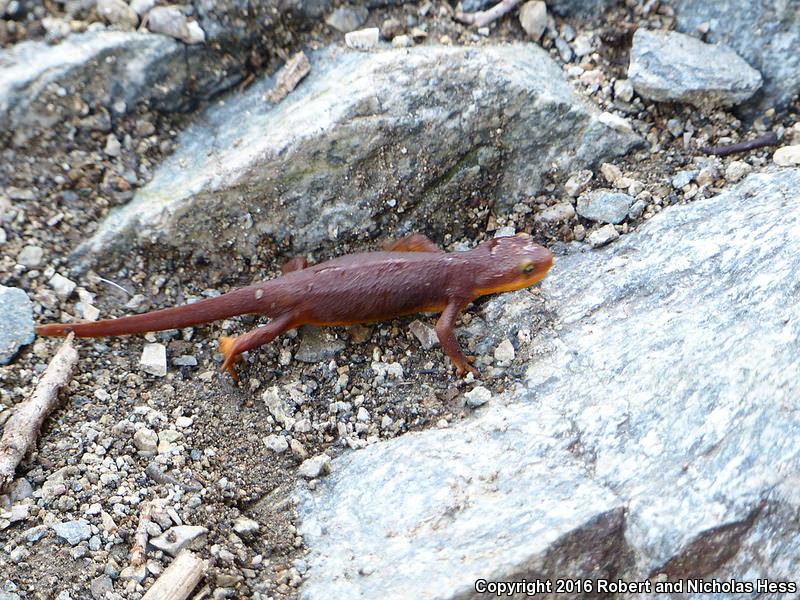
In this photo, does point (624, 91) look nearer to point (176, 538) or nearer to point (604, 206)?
point (604, 206)

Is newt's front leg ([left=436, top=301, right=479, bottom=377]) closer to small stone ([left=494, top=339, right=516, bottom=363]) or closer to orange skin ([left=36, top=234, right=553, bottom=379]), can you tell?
orange skin ([left=36, top=234, right=553, bottom=379])

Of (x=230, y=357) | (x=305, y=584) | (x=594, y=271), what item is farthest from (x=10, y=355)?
(x=594, y=271)

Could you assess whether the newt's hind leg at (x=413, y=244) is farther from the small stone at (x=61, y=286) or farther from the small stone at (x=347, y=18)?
the small stone at (x=61, y=286)

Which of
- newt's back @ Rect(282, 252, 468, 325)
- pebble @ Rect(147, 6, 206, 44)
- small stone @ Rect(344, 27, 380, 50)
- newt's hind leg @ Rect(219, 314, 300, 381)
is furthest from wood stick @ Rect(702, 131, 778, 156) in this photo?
pebble @ Rect(147, 6, 206, 44)

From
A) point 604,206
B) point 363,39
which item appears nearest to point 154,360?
point 363,39

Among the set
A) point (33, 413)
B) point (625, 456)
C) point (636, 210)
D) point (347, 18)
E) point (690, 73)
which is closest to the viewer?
point (625, 456)

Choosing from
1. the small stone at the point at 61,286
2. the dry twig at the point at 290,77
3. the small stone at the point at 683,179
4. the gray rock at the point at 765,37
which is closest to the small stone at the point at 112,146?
the small stone at the point at 61,286
